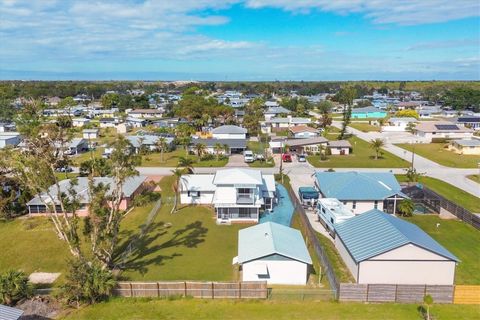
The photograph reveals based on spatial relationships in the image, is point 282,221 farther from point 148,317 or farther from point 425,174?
point 425,174

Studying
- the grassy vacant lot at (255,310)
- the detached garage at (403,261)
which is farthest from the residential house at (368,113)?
the grassy vacant lot at (255,310)

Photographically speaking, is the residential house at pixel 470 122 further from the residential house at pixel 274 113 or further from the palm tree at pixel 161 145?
the palm tree at pixel 161 145

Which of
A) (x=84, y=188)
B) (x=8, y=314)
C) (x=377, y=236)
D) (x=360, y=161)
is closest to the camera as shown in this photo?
(x=8, y=314)

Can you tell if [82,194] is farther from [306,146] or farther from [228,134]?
[228,134]

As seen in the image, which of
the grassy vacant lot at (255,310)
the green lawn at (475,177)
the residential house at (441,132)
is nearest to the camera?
the grassy vacant lot at (255,310)

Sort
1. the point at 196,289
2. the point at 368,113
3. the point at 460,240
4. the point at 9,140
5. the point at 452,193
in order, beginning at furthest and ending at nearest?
the point at 368,113
the point at 9,140
the point at 452,193
the point at 460,240
the point at 196,289

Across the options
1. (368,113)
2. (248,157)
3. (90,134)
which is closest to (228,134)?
(248,157)

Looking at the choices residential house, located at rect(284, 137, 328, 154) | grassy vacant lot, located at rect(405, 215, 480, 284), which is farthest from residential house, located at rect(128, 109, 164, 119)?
grassy vacant lot, located at rect(405, 215, 480, 284)

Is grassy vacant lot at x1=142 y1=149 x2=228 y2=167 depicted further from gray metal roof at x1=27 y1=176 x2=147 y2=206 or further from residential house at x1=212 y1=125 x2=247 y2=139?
gray metal roof at x1=27 y1=176 x2=147 y2=206
